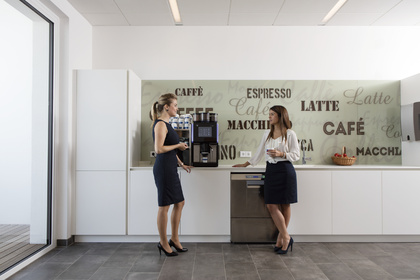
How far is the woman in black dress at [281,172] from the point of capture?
3.15m

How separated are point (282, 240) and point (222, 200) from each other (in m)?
0.80

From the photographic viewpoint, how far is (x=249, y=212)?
3.52m

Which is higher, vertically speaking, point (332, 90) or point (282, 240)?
point (332, 90)

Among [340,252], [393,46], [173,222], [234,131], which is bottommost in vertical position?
[340,252]

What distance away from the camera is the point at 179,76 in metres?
4.27

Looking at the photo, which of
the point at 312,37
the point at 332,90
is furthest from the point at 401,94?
the point at 312,37

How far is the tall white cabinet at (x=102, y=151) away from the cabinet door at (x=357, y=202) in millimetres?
2508

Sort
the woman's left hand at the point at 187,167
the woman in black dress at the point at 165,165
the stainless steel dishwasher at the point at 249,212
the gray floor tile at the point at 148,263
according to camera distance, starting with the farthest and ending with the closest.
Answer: the stainless steel dishwasher at the point at 249,212
the woman's left hand at the point at 187,167
the woman in black dress at the point at 165,165
the gray floor tile at the point at 148,263

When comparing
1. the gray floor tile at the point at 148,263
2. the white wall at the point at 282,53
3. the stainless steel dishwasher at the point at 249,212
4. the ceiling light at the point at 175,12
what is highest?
the ceiling light at the point at 175,12

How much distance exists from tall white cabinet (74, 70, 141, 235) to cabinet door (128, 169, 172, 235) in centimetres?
8

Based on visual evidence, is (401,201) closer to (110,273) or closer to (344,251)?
(344,251)

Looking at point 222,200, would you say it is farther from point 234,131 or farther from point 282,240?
point 234,131

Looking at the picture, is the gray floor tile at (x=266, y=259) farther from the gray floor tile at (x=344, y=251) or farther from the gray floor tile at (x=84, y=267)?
the gray floor tile at (x=84, y=267)

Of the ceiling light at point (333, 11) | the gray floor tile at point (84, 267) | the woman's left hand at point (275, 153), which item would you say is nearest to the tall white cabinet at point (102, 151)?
the gray floor tile at point (84, 267)
